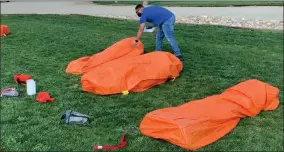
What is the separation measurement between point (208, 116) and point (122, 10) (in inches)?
562

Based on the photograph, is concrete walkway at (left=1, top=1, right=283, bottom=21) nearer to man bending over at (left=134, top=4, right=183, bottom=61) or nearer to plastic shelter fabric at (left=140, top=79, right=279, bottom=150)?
man bending over at (left=134, top=4, right=183, bottom=61)

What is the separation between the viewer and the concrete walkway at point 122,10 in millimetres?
16938

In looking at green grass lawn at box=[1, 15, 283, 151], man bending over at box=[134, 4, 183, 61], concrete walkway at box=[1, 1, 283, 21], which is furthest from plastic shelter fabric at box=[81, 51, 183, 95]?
concrete walkway at box=[1, 1, 283, 21]

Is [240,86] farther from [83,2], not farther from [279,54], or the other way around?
[83,2]

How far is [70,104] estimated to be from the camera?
22.0ft

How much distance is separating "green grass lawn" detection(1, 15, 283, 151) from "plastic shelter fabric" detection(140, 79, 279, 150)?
102 millimetres

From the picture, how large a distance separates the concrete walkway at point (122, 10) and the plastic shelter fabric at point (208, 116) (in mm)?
10437

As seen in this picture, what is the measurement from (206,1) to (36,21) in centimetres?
966

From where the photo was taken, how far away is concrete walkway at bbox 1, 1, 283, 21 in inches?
667

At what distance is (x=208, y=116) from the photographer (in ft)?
17.6

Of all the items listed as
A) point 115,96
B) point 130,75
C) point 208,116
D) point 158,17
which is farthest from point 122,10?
point 208,116

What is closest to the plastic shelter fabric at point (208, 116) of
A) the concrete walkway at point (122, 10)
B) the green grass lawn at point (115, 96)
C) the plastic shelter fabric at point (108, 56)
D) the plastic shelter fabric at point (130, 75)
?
the green grass lawn at point (115, 96)

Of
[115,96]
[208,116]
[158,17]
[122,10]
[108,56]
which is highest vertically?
[158,17]

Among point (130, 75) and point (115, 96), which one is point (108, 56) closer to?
point (130, 75)
